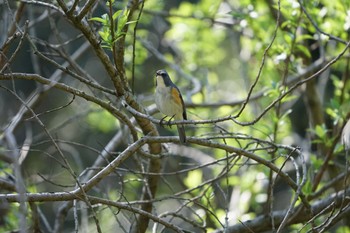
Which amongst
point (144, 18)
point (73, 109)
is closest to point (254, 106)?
point (144, 18)

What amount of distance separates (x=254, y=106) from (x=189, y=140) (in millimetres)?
4308

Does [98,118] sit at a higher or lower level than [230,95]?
lower

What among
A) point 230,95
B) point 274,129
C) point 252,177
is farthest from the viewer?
point 230,95

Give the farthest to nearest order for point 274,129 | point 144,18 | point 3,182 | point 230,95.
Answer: point 230,95 → point 144,18 → point 274,129 → point 3,182

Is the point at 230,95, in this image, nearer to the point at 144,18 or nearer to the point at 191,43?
the point at 191,43

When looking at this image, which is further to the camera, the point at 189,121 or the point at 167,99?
the point at 167,99

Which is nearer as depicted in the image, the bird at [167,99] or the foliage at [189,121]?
the foliage at [189,121]

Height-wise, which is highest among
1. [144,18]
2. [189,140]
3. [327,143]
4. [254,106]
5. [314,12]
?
[144,18]

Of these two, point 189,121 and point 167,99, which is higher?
point 167,99

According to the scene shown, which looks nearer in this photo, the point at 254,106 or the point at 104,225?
the point at 104,225

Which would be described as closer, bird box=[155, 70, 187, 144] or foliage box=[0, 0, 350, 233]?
foliage box=[0, 0, 350, 233]

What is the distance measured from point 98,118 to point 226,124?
1.77 metres

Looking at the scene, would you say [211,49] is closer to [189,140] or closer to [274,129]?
[274,129]

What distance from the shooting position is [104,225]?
721cm
